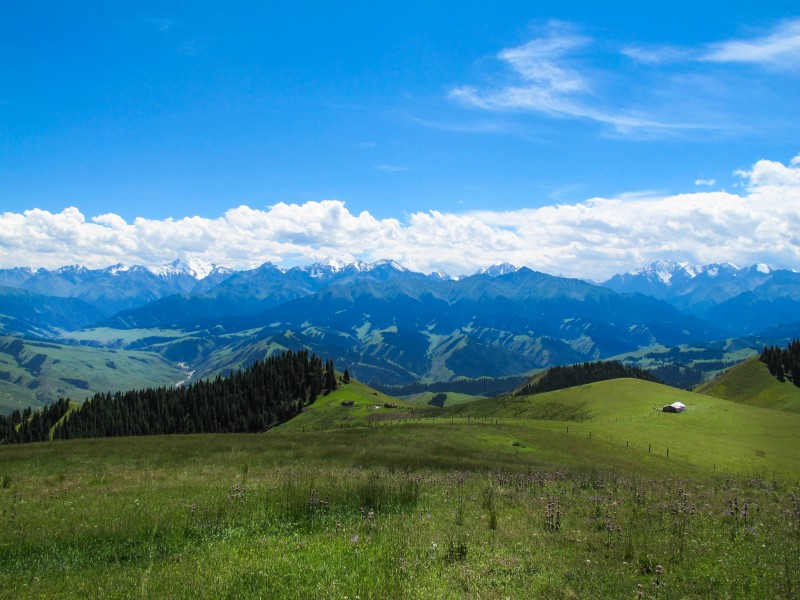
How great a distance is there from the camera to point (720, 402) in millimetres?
104562

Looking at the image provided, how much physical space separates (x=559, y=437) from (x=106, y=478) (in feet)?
169

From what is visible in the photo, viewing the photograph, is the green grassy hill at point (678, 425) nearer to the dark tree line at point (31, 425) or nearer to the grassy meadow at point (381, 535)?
the grassy meadow at point (381, 535)

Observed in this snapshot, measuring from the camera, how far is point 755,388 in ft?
534

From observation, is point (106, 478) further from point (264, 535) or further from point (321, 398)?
point (321, 398)

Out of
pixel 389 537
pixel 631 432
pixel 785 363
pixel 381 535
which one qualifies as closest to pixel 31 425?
pixel 631 432

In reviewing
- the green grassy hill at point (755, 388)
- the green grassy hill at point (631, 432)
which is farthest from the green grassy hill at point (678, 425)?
the green grassy hill at point (755, 388)

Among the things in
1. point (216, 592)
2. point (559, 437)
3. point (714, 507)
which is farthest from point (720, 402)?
point (216, 592)

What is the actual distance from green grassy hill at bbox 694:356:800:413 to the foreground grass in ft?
494

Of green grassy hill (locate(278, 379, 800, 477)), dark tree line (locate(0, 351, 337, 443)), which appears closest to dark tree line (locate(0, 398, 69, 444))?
dark tree line (locate(0, 351, 337, 443))

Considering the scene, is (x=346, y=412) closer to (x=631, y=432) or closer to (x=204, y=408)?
(x=204, y=408)

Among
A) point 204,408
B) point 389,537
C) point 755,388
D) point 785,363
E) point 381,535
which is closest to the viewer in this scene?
point 389,537

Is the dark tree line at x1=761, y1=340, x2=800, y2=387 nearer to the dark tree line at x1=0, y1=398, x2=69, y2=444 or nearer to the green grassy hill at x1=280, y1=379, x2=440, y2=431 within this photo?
the green grassy hill at x1=280, y1=379, x2=440, y2=431

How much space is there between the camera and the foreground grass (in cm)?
Answer: 1116

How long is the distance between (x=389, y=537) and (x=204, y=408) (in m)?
143
